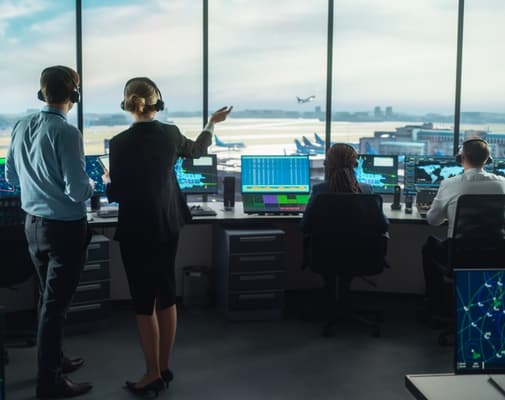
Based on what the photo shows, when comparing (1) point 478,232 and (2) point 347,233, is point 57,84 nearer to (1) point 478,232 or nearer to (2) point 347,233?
(2) point 347,233

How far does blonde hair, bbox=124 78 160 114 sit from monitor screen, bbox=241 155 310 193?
6.72ft

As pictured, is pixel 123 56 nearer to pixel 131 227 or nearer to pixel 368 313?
pixel 131 227

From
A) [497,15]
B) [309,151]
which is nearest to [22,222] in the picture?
[309,151]

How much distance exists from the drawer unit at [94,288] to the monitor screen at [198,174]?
3.00ft

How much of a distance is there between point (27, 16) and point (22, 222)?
188cm

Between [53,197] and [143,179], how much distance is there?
1.46ft

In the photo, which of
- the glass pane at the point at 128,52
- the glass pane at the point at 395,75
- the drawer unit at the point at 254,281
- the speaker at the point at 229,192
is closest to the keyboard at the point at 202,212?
the speaker at the point at 229,192

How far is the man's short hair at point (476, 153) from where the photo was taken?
419 cm

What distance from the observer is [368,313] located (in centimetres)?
471

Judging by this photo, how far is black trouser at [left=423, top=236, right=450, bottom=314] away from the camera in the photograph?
4512 millimetres

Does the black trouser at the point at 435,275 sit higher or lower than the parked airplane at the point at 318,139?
lower

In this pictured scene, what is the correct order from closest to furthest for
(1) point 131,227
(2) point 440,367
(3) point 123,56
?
(1) point 131,227
(2) point 440,367
(3) point 123,56

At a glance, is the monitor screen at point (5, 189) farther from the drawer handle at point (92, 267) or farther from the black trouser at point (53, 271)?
the black trouser at point (53, 271)

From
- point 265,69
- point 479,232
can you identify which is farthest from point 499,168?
point 265,69
